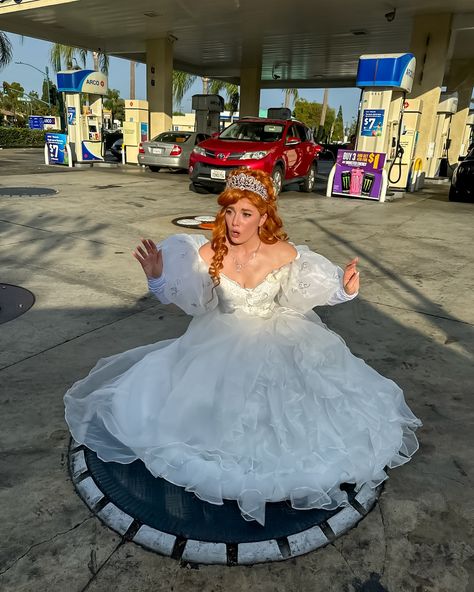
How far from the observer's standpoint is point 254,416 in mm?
2176

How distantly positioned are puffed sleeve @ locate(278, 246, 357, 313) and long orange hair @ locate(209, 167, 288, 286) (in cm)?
21

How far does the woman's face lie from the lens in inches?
93.3

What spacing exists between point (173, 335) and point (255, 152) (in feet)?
24.6

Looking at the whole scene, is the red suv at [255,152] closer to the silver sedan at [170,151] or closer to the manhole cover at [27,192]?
the manhole cover at [27,192]

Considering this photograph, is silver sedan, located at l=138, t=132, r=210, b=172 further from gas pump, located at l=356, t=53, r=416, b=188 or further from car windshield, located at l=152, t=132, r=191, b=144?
gas pump, located at l=356, t=53, r=416, b=188

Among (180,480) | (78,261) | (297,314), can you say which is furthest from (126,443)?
(78,261)

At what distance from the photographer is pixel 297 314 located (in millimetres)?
2646

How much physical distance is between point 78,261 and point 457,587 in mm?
4949

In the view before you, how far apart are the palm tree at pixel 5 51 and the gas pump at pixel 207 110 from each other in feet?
51.2

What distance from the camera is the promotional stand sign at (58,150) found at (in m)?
16.2

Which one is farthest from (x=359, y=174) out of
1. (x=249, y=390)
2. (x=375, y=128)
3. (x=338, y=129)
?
(x=338, y=129)

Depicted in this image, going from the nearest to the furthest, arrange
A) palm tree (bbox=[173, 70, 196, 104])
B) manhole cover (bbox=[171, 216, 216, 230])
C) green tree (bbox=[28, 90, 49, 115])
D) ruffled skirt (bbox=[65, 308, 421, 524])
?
1. ruffled skirt (bbox=[65, 308, 421, 524])
2. manhole cover (bbox=[171, 216, 216, 230])
3. palm tree (bbox=[173, 70, 196, 104])
4. green tree (bbox=[28, 90, 49, 115])

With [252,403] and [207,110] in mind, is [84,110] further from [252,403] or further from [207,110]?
[252,403]

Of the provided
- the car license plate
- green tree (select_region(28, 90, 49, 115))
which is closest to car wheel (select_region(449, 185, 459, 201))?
the car license plate
